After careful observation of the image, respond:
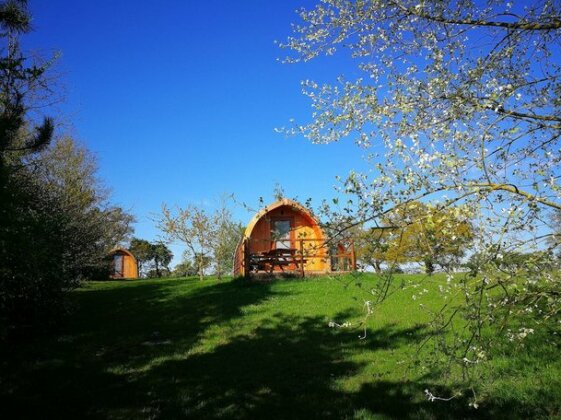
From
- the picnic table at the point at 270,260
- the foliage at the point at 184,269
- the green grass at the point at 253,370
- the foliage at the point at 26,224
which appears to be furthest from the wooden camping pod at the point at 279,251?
the foliage at the point at 184,269

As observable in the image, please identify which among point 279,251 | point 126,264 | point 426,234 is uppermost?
point 126,264

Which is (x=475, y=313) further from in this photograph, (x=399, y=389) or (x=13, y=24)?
(x=13, y=24)

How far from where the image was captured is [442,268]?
3.99 meters

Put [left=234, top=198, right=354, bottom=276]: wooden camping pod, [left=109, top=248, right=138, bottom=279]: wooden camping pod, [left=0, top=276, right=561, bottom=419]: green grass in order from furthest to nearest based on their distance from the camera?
[left=109, top=248, right=138, bottom=279]: wooden camping pod < [left=234, top=198, right=354, bottom=276]: wooden camping pod < [left=0, top=276, right=561, bottom=419]: green grass

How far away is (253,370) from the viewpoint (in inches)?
336

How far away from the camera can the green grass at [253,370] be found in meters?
6.55

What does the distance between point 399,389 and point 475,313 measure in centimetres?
390

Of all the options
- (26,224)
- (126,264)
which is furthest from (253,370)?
(126,264)

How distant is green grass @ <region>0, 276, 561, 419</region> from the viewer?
6.55 meters

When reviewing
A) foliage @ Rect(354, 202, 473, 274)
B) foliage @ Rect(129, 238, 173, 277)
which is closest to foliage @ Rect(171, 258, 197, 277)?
foliage @ Rect(129, 238, 173, 277)

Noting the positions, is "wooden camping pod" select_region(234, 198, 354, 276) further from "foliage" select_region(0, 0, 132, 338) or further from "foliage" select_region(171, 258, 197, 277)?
"foliage" select_region(171, 258, 197, 277)

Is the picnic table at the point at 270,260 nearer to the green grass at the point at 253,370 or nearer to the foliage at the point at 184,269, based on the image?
the green grass at the point at 253,370

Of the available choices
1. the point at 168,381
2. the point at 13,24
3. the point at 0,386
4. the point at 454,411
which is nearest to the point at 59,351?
the point at 0,386

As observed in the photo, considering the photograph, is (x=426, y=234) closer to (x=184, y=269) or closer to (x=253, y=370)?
(x=253, y=370)
